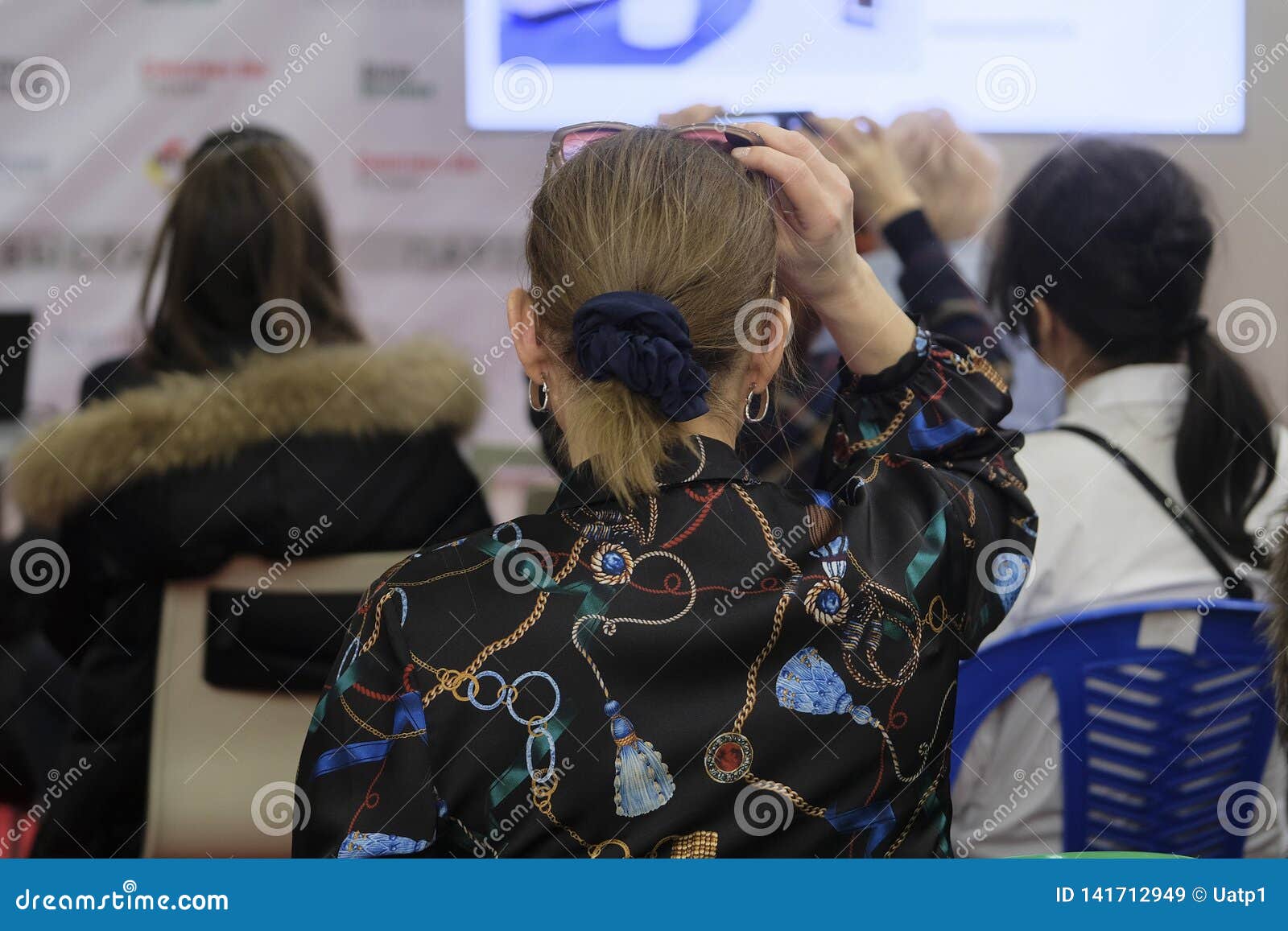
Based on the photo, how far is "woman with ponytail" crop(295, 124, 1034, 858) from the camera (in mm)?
774

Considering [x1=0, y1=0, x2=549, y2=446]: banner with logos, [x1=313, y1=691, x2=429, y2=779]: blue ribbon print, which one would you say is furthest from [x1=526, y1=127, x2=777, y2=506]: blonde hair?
[x1=0, y1=0, x2=549, y2=446]: banner with logos

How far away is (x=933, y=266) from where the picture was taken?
4.21 ft

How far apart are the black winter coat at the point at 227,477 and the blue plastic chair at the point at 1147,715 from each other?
78 centimetres

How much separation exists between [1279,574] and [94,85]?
6.82ft

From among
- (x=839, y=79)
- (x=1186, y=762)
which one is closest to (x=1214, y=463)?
(x=1186, y=762)

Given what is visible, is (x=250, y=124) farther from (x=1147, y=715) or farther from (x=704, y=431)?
(x=1147, y=715)

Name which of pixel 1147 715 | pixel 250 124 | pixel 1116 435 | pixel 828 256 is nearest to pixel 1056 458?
pixel 1116 435

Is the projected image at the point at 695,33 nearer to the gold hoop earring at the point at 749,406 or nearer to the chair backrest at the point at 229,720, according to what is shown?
the chair backrest at the point at 229,720

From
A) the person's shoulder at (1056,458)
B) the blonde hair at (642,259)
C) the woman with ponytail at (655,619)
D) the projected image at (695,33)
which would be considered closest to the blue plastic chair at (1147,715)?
the person's shoulder at (1056,458)

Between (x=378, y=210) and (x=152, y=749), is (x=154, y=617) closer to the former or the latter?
(x=152, y=749)

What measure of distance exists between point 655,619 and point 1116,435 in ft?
2.98

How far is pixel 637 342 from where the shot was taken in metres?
0.76

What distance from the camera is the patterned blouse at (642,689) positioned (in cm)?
77

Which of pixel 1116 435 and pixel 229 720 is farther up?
pixel 1116 435
